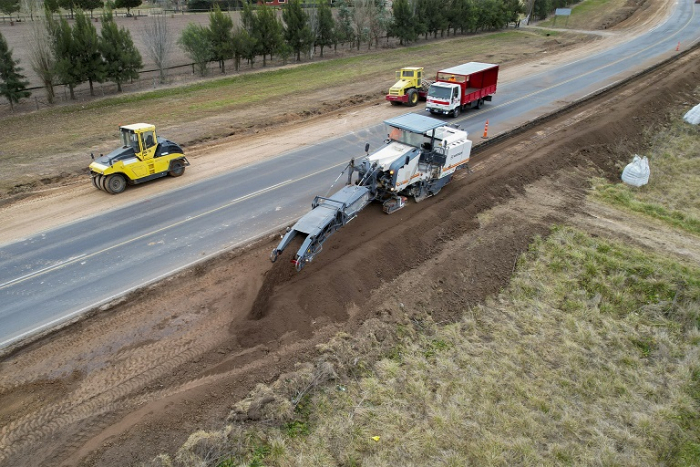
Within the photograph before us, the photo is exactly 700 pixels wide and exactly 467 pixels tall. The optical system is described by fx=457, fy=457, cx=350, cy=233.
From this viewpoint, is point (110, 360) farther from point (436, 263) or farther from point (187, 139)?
point (187, 139)

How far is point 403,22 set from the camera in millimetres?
54406

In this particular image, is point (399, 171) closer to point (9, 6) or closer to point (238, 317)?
point (238, 317)

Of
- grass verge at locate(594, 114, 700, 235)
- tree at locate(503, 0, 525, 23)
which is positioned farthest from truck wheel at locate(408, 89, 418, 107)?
tree at locate(503, 0, 525, 23)

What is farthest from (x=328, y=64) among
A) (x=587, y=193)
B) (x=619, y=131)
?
(x=587, y=193)

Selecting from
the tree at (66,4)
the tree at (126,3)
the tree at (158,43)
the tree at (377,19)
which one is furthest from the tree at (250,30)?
the tree at (126,3)

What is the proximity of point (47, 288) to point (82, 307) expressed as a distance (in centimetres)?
170

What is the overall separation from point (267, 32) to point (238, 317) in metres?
38.5

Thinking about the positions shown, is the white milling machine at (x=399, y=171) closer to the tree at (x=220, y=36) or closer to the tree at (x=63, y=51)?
the tree at (x=63, y=51)

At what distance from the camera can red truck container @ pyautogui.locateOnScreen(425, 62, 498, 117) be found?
2683cm

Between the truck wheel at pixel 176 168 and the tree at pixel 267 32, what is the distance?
89.4 feet

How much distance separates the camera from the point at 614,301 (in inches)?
516

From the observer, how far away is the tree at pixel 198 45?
3931cm

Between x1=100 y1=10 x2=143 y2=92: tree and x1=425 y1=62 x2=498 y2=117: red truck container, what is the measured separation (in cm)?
2351

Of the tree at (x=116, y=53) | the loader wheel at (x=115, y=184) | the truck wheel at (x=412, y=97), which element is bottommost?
the loader wheel at (x=115, y=184)
